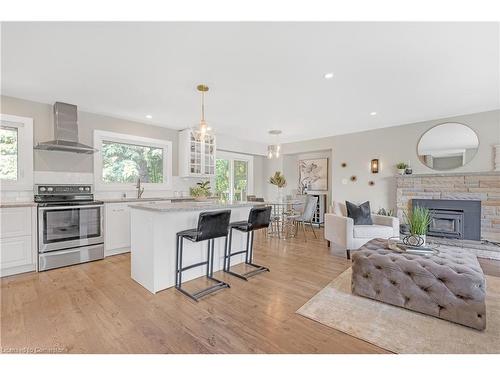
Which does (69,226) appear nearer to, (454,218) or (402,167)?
(402,167)

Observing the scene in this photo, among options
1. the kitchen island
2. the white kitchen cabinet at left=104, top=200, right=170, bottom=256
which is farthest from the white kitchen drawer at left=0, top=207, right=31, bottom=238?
the kitchen island

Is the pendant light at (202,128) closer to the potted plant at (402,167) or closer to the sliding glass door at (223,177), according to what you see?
the sliding glass door at (223,177)

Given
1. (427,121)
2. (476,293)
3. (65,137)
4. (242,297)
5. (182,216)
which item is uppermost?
(427,121)

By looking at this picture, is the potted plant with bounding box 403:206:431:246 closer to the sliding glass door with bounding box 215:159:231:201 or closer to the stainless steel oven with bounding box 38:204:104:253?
the stainless steel oven with bounding box 38:204:104:253

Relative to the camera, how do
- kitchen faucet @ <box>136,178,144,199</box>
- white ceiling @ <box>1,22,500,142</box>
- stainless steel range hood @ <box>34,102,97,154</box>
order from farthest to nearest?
kitchen faucet @ <box>136,178,144,199</box>
stainless steel range hood @ <box>34,102,97,154</box>
white ceiling @ <box>1,22,500,142</box>

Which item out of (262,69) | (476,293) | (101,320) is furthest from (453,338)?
(262,69)

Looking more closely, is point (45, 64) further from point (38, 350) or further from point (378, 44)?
point (378, 44)

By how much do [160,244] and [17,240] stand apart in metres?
2.18

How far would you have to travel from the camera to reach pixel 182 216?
2.87 m

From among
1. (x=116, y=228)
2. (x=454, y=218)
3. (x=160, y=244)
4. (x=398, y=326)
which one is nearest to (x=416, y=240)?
(x=398, y=326)

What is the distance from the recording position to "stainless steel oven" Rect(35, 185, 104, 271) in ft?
10.9

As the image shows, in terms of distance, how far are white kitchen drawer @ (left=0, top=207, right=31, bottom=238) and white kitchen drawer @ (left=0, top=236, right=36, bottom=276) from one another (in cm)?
7
